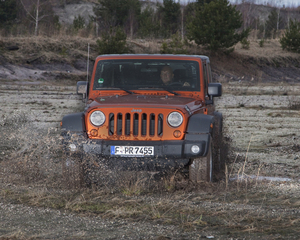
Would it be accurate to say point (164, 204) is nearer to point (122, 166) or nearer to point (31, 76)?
point (122, 166)

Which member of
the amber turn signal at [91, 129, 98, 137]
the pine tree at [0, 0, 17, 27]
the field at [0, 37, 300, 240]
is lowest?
the field at [0, 37, 300, 240]

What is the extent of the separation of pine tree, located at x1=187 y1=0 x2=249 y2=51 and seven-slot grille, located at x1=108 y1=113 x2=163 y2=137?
3447 cm

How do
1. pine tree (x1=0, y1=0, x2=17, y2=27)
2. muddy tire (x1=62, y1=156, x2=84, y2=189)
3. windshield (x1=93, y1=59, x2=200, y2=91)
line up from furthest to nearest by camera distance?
pine tree (x1=0, y1=0, x2=17, y2=27) → windshield (x1=93, y1=59, x2=200, y2=91) → muddy tire (x1=62, y1=156, x2=84, y2=189)

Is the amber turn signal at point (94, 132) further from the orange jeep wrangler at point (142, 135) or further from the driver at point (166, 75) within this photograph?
the driver at point (166, 75)

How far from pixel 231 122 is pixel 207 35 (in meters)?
27.5

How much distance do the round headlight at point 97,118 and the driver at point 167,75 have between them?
1376 millimetres

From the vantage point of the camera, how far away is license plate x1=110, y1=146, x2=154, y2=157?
525cm

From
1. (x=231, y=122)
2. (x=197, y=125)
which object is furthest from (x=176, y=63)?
(x=231, y=122)

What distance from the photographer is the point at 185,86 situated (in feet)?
21.3

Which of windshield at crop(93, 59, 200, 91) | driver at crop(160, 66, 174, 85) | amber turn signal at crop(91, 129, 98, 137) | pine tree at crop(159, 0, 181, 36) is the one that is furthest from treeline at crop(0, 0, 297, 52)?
amber turn signal at crop(91, 129, 98, 137)

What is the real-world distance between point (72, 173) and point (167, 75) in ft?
6.41

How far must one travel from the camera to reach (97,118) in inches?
214

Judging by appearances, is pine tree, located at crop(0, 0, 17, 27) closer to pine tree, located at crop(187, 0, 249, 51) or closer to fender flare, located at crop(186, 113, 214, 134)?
pine tree, located at crop(187, 0, 249, 51)

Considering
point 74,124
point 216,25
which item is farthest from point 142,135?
point 216,25
